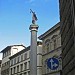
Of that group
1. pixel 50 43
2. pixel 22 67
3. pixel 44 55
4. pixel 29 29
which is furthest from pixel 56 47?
pixel 22 67

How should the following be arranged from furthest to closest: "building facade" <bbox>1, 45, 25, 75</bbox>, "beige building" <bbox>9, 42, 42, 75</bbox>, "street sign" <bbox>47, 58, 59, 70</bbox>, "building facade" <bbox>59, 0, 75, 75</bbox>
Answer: "building facade" <bbox>1, 45, 25, 75</bbox>, "beige building" <bbox>9, 42, 42, 75</bbox>, "street sign" <bbox>47, 58, 59, 70</bbox>, "building facade" <bbox>59, 0, 75, 75</bbox>

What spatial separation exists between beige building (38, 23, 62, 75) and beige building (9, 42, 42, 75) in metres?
1.10

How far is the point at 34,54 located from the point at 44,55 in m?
20.0

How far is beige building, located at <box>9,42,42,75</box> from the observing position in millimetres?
53156

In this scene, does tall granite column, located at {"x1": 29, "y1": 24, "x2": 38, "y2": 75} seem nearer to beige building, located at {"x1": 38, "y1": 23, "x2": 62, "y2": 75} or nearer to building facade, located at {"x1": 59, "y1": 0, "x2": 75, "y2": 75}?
beige building, located at {"x1": 38, "y1": 23, "x2": 62, "y2": 75}

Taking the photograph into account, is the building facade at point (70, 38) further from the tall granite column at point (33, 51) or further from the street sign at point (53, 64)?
the tall granite column at point (33, 51)

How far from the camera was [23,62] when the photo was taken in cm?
6062

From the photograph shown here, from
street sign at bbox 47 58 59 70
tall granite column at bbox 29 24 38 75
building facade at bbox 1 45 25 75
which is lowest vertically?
street sign at bbox 47 58 59 70

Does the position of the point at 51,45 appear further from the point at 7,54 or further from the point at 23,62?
the point at 7,54

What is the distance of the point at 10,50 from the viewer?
2830 inches

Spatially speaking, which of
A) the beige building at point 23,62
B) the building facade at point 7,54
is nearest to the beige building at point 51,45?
the beige building at point 23,62

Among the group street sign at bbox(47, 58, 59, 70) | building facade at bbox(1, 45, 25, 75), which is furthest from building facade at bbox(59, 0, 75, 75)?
building facade at bbox(1, 45, 25, 75)

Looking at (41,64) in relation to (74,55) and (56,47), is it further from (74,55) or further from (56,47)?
(74,55)

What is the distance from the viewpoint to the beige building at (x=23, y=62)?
53156 mm
